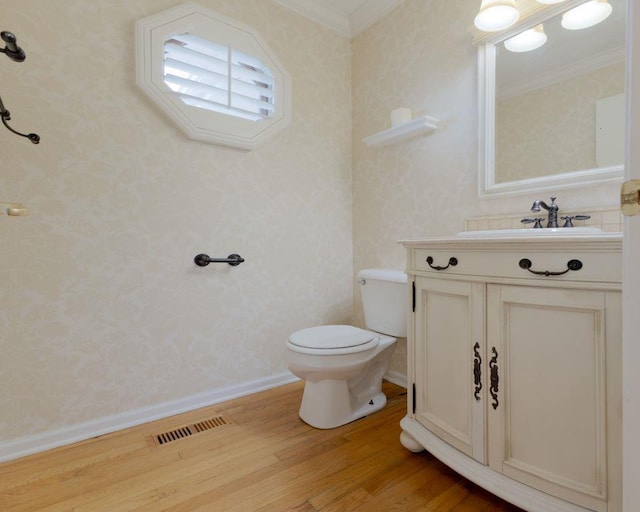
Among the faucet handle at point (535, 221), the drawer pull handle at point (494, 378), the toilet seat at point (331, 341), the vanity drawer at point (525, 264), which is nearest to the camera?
the vanity drawer at point (525, 264)

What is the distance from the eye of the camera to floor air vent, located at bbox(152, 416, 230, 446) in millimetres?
1542

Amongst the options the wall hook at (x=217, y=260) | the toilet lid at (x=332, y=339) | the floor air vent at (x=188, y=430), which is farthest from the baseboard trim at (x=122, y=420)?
the wall hook at (x=217, y=260)

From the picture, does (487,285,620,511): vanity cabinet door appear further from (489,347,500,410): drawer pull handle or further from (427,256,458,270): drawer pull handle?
(427,256,458,270): drawer pull handle

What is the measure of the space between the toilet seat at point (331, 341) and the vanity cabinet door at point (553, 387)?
0.61 m

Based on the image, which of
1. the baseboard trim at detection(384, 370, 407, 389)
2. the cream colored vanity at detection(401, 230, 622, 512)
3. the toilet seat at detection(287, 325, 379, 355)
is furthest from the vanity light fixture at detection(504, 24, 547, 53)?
the baseboard trim at detection(384, 370, 407, 389)

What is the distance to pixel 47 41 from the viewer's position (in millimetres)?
1439

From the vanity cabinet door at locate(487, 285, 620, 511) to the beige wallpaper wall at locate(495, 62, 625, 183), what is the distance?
0.74m

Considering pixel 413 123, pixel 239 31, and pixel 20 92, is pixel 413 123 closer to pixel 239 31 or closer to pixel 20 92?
pixel 239 31

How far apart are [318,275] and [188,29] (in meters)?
1.53

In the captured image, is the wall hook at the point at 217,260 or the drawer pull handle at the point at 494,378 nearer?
the drawer pull handle at the point at 494,378

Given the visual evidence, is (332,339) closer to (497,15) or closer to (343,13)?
(497,15)

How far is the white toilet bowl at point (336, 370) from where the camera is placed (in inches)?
59.8

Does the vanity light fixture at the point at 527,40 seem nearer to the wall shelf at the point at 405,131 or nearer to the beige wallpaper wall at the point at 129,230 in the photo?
the wall shelf at the point at 405,131

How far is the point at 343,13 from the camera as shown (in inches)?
89.9
